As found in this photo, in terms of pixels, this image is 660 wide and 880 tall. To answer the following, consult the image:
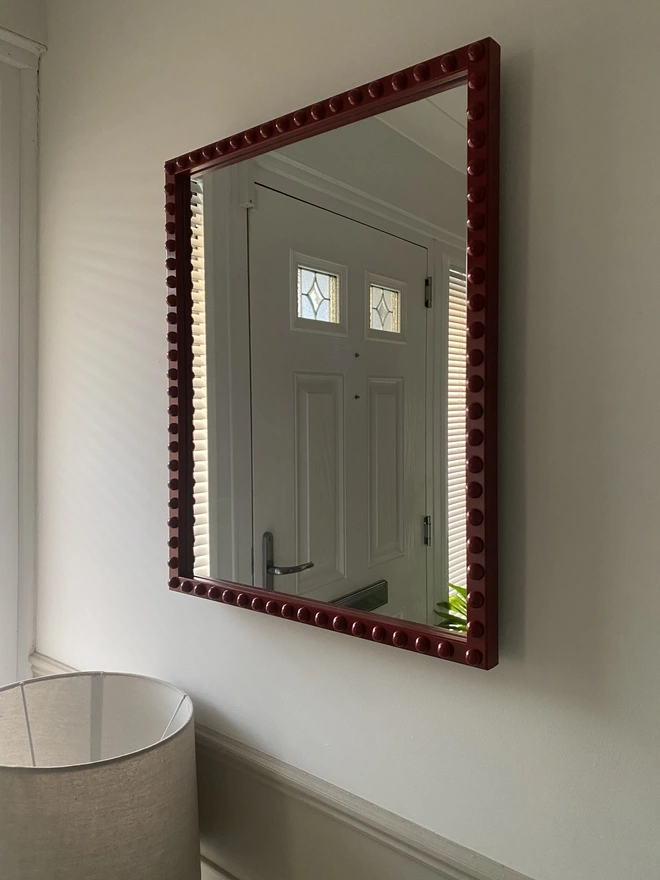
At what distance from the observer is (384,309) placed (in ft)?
2.95

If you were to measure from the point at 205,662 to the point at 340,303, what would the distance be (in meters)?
0.66

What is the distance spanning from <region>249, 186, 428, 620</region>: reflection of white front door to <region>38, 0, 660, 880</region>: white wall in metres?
0.11

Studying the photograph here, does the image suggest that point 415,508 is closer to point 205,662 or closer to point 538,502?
point 538,502

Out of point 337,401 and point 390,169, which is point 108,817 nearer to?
point 337,401

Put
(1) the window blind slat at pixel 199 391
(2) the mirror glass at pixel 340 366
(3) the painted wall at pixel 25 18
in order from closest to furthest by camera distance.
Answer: (2) the mirror glass at pixel 340 366
(1) the window blind slat at pixel 199 391
(3) the painted wall at pixel 25 18

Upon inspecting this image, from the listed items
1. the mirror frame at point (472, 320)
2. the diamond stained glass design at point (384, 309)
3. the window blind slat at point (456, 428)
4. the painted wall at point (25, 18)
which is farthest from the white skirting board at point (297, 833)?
the painted wall at point (25, 18)

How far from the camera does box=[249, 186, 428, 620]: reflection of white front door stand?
88cm

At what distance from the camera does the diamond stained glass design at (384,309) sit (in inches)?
34.9

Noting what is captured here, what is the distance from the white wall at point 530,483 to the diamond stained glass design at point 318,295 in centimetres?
26

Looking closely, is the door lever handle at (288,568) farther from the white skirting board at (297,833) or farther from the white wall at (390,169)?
the white wall at (390,169)

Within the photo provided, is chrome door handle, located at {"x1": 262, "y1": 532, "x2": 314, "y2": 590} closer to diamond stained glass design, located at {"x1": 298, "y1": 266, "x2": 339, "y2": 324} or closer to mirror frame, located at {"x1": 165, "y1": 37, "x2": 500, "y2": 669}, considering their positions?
mirror frame, located at {"x1": 165, "y1": 37, "x2": 500, "y2": 669}

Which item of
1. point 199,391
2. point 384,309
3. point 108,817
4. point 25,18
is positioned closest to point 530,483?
point 384,309

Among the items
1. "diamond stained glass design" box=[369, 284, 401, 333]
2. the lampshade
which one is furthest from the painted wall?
the lampshade

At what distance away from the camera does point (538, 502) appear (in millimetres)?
784
